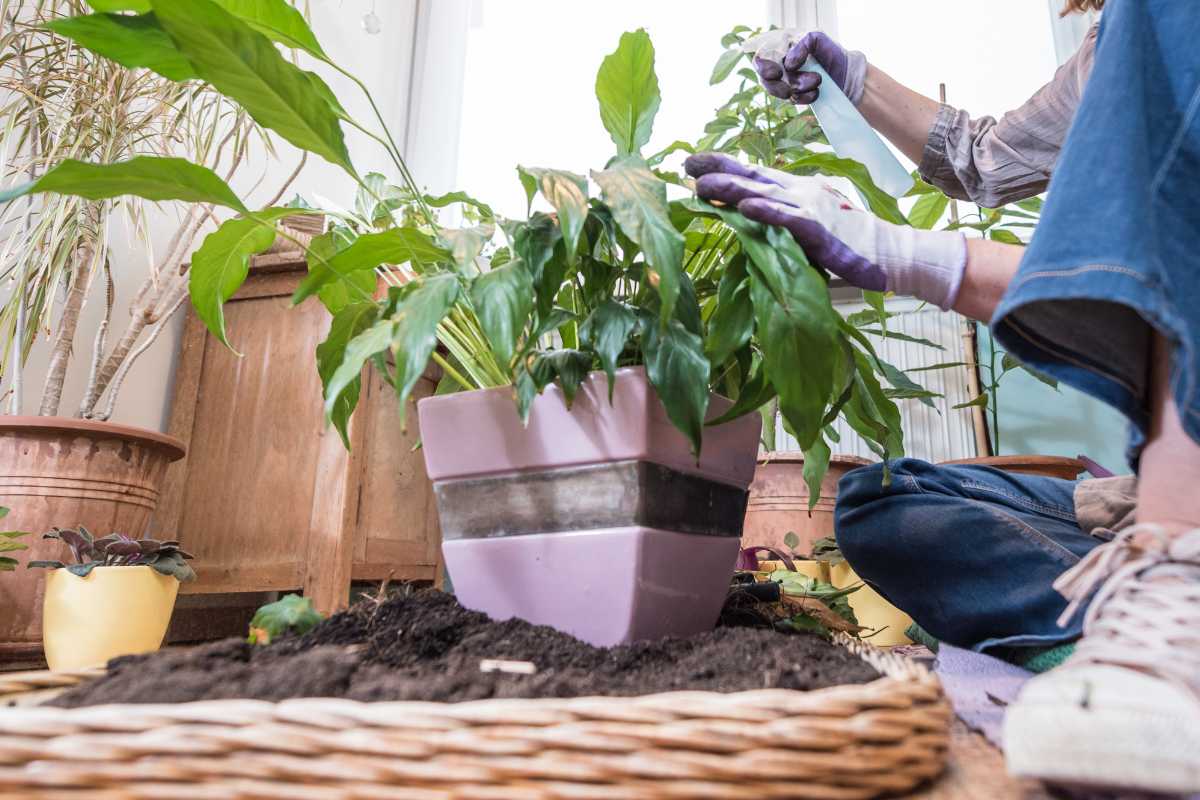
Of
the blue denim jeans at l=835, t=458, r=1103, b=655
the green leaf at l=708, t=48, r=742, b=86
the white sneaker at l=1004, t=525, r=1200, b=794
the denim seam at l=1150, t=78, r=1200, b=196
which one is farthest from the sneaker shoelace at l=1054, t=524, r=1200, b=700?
the green leaf at l=708, t=48, r=742, b=86

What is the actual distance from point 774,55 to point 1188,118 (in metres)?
0.59

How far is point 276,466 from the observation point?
153 centimetres

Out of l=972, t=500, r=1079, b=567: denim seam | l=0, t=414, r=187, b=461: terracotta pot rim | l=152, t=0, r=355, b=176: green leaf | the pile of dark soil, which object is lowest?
the pile of dark soil

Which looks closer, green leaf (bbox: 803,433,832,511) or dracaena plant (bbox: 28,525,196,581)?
green leaf (bbox: 803,433,832,511)

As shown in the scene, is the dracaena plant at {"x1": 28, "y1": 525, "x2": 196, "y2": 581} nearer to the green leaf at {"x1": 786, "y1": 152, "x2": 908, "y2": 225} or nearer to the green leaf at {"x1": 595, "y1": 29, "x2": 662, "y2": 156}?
the green leaf at {"x1": 595, "y1": 29, "x2": 662, "y2": 156}

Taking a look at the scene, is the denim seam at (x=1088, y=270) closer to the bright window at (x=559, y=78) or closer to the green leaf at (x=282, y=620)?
the green leaf at (x=282, y=620)

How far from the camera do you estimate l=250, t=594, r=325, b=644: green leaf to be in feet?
1.68

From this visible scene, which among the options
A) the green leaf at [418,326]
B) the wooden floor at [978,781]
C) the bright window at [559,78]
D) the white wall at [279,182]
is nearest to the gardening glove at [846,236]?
the green leaf at [418,326]

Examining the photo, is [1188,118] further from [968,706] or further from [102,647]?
[102,647]

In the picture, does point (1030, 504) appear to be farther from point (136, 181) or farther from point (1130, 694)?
point (136, 181)

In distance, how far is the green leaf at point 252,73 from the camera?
0.48 meters

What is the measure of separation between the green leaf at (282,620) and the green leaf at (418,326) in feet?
0.57

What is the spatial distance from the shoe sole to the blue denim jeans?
466mm

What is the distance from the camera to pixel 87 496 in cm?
108
